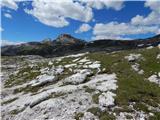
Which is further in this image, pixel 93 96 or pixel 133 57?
pixel 133 57

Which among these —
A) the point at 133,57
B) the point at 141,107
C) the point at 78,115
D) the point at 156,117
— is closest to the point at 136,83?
the point at 141,107

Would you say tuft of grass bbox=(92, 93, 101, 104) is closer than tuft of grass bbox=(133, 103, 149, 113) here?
No

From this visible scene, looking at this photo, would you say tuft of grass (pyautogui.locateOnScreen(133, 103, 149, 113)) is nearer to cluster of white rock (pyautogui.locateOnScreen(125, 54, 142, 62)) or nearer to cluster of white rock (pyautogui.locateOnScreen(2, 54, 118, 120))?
cluster of white rock (pyautogui.locateOnScreen(2, 54, 118, 120))

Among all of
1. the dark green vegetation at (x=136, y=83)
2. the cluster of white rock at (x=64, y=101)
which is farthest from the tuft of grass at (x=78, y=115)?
the dark green vegetation at (x=136, y=83)


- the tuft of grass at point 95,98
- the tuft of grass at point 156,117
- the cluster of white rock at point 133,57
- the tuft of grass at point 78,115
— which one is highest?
the cluster of white rock at point 133,57

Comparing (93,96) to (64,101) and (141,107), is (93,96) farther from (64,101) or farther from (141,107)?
(141,107)

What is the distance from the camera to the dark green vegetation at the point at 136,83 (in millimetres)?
23837

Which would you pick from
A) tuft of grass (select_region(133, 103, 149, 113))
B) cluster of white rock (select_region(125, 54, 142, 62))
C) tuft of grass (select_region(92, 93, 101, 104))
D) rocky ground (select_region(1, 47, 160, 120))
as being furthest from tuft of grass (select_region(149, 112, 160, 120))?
cluster of white rock (select_region(125, 54, 142, 62))

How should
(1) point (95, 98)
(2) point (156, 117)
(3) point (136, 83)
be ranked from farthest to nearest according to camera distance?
(3) point (136, 83) → (1) point (95, 98) → (2) point (156, 117)

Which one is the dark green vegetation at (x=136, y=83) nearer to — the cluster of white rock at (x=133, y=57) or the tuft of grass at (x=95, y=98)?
the cluster of white rock at (x=133, y=57)

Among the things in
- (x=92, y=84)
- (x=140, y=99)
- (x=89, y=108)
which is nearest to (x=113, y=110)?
(x=89, y=108)

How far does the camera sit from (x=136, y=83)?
28453 mm

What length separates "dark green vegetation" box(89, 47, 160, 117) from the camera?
938 inches

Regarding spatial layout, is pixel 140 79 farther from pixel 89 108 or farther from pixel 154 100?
pixel 89 108
